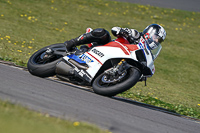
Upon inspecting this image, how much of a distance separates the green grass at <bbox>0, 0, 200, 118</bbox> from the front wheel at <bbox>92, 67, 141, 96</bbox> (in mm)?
1516

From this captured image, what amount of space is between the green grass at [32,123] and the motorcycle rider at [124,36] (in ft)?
9.14

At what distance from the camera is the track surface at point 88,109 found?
11.3 feet

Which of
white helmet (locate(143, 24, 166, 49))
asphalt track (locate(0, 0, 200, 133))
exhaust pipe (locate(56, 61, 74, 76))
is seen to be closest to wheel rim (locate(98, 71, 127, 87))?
asphalt track (locate(0, 0, 200, 133))

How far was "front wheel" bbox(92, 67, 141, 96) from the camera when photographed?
16.3 ft

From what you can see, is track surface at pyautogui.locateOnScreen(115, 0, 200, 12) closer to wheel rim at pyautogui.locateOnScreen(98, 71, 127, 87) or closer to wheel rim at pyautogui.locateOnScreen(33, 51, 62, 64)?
wheel rim at pyautogui.locateOnScreen(33, 51, 62, 64)

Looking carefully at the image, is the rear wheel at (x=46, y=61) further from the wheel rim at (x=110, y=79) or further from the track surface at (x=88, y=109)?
the wheel rim at (x=110, y=79)

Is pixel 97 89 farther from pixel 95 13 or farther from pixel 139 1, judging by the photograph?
pixel 139 1

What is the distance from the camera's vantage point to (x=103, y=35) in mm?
5684

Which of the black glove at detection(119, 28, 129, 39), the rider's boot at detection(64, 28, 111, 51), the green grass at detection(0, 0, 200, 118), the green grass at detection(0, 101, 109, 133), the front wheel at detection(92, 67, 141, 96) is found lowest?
the green grass at detection(0, 0, 200, 118)

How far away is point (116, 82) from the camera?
205 inches

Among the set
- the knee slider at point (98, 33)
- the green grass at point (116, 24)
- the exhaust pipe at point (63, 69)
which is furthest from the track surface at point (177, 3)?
the exhaust pipe at point (63, 69)

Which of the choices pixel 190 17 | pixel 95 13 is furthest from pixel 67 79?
pixel 190 17

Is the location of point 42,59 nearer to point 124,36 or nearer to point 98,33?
point 98,33

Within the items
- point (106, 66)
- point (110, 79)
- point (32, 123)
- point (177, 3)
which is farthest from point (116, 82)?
point (177, 3)
